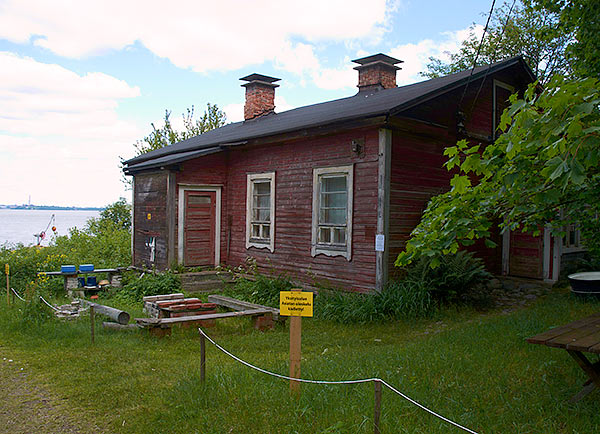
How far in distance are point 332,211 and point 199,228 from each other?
4.17m

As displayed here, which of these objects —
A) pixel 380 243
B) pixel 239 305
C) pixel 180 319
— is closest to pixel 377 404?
pixel 180 319

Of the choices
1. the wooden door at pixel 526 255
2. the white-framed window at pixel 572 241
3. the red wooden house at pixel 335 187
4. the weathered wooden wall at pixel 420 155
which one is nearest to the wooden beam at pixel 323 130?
the red wooden house at pixel 335 187

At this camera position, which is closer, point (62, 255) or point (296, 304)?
point (296, 304)

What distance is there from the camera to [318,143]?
1105cm

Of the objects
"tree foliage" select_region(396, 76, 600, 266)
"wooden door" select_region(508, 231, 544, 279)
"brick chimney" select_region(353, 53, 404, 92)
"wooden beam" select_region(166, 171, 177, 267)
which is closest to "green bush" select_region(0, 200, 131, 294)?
"wooden beam" select_region(166, 171, 177, 267)

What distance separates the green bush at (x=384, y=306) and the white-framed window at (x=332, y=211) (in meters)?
1.18

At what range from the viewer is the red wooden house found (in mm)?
9883

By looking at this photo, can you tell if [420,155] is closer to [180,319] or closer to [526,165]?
[180,319]

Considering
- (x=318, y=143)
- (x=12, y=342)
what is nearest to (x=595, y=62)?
(x=318, y=143)

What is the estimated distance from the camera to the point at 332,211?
10875 millimetres

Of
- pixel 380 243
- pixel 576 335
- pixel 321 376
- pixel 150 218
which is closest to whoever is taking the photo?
pixel 576 335

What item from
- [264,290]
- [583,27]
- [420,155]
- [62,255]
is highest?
[583,27]

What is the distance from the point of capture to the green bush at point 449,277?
930 centimetres

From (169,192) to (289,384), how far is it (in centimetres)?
883
